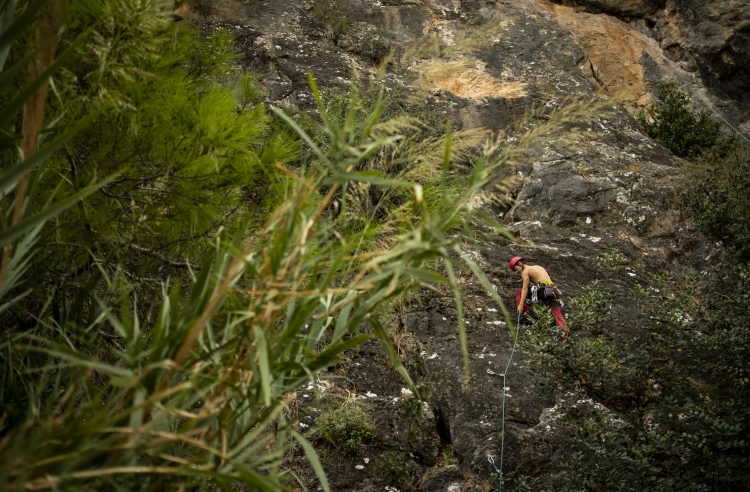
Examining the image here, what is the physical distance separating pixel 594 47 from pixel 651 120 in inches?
86.1

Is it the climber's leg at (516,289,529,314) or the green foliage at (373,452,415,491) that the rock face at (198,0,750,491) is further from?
the climber's leg at (516,289,529,314)

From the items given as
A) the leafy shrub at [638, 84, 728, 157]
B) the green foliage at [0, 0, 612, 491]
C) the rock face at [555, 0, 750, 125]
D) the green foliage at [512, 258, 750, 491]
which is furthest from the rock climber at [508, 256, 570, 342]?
the rock face at [555, 0, 750, 125]

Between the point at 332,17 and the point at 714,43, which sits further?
the point at 714,43

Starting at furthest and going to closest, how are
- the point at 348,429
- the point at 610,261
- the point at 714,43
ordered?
the point at 714,43 < the point at 610,261 < the point at 348,429

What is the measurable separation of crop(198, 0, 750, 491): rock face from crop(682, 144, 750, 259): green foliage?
0.25 meters

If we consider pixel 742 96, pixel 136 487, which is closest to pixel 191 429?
pixel 136 487

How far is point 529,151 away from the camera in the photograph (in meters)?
9.58

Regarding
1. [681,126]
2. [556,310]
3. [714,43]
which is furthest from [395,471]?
[714,43]

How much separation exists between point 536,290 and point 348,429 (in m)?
2.73

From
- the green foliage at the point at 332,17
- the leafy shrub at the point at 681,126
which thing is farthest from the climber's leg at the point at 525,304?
the green foliage at the point at 332,17

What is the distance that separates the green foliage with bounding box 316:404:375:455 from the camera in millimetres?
5043

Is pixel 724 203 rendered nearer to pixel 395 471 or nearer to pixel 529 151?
pixel 529 151

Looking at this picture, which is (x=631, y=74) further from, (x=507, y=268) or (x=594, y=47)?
(x=507, y=268)

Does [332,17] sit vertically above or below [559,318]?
above
